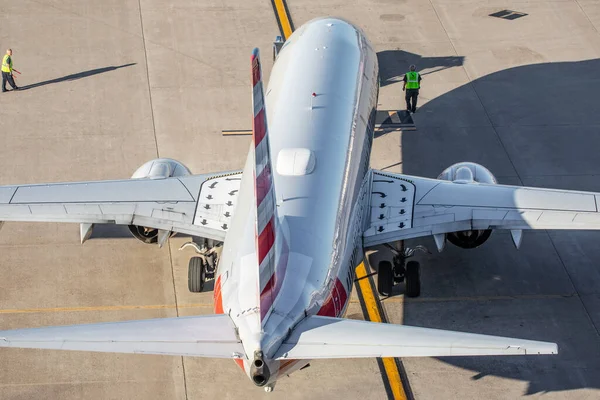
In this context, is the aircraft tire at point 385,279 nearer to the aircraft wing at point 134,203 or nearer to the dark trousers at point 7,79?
the aircraft wing at point 134,203

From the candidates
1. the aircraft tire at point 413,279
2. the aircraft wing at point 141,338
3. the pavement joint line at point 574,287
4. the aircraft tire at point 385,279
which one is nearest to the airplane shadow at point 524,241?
the pavement joint line at point 574,287

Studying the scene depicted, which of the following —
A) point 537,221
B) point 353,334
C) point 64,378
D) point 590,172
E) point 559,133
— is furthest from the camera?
point 559,133

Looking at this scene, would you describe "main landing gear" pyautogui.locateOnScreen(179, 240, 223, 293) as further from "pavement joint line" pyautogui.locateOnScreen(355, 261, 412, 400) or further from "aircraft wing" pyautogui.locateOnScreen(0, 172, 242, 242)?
"pavement joint line" pyautogui.locateOnScreen(355, 261, 412, 400)

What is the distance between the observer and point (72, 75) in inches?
1385

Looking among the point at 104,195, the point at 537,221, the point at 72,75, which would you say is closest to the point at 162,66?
the point at 72,75

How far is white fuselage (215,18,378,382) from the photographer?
1842 cm

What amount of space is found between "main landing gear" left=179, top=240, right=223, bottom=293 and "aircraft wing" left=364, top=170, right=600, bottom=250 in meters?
4.39

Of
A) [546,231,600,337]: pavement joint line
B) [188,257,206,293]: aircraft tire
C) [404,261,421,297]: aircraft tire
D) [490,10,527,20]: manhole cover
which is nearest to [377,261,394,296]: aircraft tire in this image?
[404,261,421,297]: aircraft tire

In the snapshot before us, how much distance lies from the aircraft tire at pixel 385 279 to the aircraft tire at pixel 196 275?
487cm

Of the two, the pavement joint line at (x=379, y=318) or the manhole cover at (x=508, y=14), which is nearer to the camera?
the pavement joint line at (x=379, y=318)

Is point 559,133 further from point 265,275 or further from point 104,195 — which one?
point 265,275

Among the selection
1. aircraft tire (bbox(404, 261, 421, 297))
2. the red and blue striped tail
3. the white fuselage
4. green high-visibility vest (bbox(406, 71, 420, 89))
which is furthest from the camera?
green high-visibility vest (bbox(406, 71, 420, 89))

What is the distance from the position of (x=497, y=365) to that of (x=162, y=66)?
18681 mm

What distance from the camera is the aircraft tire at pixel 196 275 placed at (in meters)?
25.2
